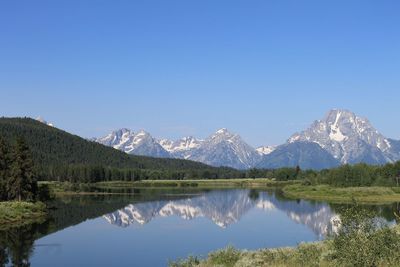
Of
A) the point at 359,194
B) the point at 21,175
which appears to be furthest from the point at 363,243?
the point at 359,194

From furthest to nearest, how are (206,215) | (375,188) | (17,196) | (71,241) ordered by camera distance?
(375,188) < (206,215) < (17,196) < (71,241)

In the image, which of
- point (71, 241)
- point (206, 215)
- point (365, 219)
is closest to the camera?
point (365, 219)

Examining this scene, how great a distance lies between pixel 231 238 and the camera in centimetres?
8069

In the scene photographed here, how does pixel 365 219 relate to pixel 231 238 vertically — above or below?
above

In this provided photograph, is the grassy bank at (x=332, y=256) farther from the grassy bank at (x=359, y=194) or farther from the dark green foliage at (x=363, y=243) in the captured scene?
the grassy bank at (x=359, y=194)

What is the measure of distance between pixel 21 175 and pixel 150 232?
36285 millimetres

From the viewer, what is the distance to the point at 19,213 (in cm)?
9812

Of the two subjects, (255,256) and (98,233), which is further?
(98,233)

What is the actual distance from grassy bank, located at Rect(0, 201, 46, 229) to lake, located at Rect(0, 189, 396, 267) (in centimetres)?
323

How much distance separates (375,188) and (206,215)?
286ft

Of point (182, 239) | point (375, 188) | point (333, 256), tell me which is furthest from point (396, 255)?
point (375, 188)

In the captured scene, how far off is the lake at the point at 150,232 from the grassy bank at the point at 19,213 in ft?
10.6

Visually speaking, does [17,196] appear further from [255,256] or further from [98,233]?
[255,256]

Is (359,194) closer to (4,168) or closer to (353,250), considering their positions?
(4,168)
